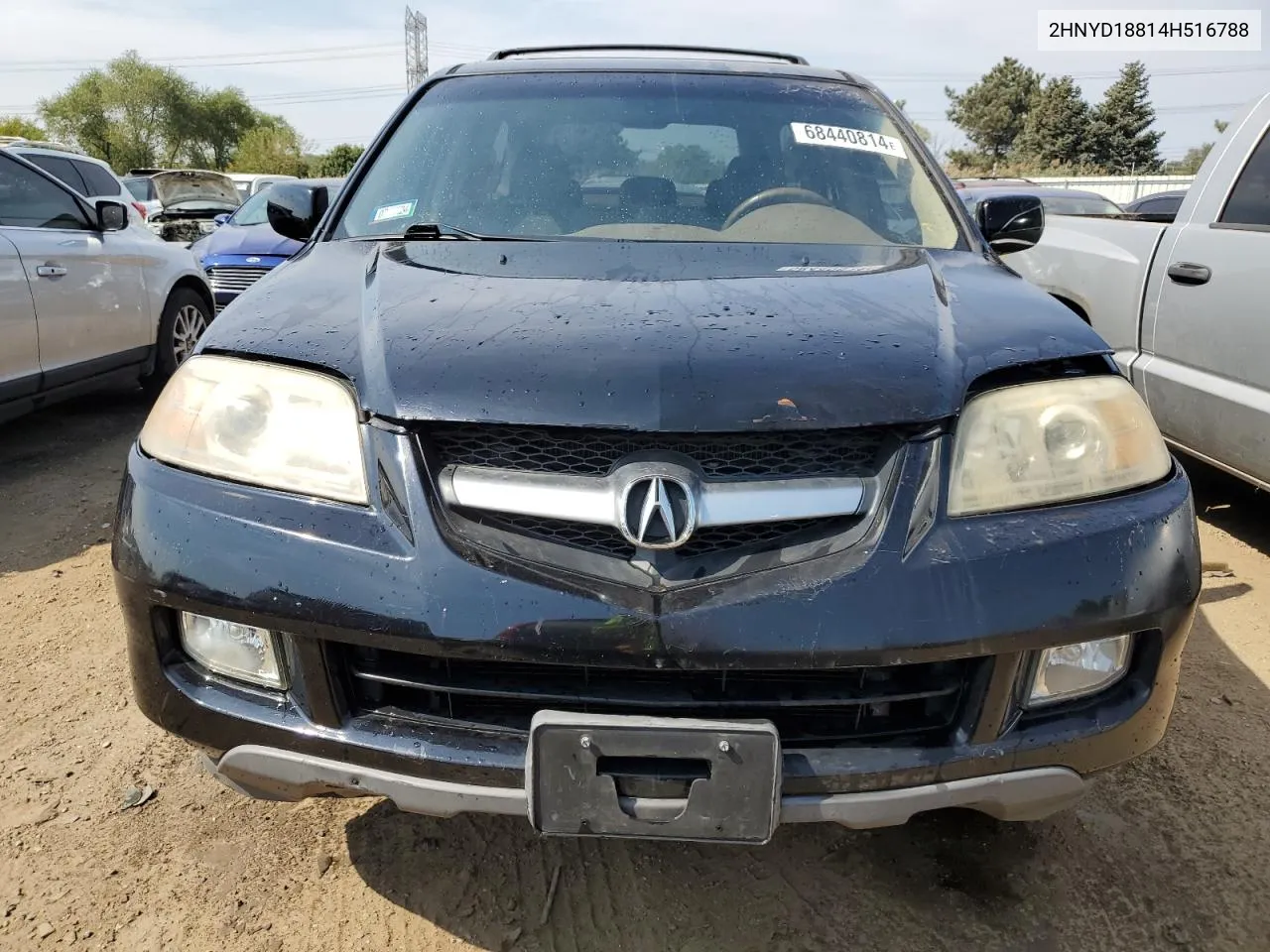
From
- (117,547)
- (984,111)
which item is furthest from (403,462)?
(984,111)

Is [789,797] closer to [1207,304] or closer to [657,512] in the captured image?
[657,512]

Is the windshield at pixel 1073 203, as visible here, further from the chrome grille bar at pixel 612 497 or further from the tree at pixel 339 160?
the tree at pixel 339 160

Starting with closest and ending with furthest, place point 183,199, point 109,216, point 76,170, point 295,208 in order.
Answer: point 295,208 < point 109,216 < point 76,170 < point 183,199

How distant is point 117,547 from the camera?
1561 millimetres

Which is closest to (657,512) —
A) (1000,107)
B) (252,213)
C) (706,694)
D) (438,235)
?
(706,694)

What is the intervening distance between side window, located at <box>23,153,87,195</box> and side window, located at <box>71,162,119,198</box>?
53 millimetres

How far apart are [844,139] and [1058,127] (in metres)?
59.1

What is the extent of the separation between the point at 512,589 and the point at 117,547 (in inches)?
28.1

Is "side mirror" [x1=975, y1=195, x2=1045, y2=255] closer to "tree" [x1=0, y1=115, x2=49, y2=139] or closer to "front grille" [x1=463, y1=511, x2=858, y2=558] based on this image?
"front grille" [x1=463, y1=511, x2=858, y2=558]

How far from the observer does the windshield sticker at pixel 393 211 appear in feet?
7.90

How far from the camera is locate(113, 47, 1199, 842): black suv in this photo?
1359 mm

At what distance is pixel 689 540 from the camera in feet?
4.54

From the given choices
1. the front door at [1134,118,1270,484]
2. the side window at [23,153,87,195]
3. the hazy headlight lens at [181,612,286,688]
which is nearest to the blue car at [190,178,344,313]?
the side window at [23,153,87,195]

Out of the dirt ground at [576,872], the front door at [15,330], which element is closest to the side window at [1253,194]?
the dirt ground at [576,872]
